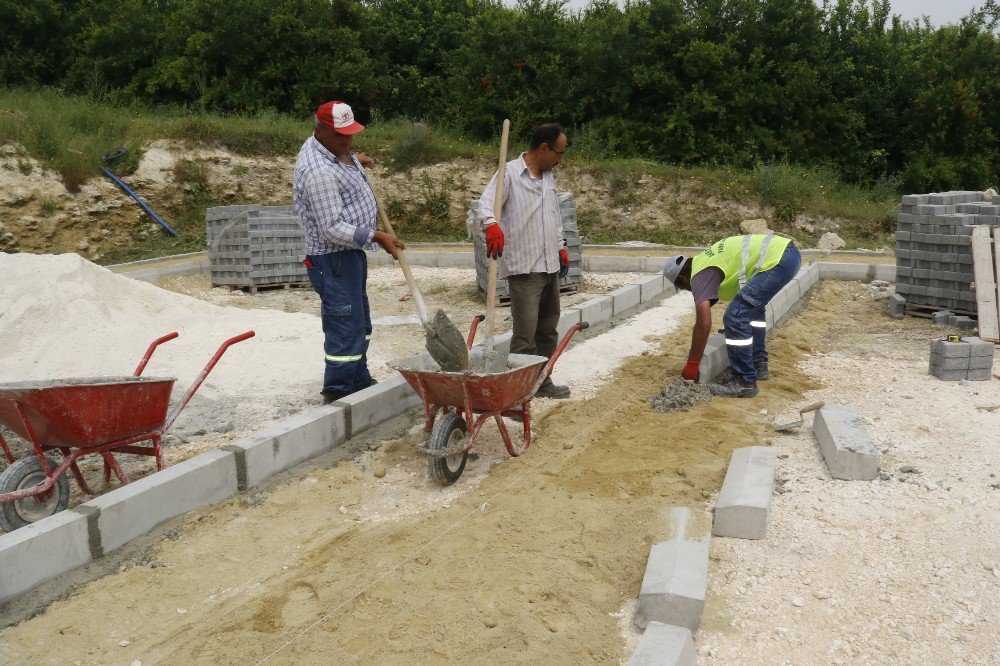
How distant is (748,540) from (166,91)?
19904 mm

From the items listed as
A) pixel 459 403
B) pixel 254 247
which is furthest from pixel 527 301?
pixel 254 247

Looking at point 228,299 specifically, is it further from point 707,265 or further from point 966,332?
point 966,332

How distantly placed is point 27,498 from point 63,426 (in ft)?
1.46

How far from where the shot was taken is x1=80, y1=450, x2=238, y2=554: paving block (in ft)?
11.2

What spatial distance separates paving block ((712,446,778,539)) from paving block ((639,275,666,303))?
531cm

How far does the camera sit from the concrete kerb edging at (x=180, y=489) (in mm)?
3117

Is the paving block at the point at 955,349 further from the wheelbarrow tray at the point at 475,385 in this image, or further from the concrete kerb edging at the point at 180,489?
the concrete kerb edging at the point at 180,489

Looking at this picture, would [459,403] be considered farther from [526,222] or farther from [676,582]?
[676,582]

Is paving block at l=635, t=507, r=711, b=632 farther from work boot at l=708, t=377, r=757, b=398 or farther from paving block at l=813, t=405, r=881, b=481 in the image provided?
work boot at l=708, t=377, r=757, b=398

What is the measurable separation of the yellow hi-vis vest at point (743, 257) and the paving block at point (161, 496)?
342 cm

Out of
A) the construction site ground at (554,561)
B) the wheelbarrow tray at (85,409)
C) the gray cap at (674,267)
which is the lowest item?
the construction site ground at (554,561)

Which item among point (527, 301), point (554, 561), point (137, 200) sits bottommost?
point (554, 561)

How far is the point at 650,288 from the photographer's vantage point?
9.48 m

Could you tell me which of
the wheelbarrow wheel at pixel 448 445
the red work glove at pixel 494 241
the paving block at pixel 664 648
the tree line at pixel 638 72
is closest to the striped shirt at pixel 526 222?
the red work glove at pixel 494 241
